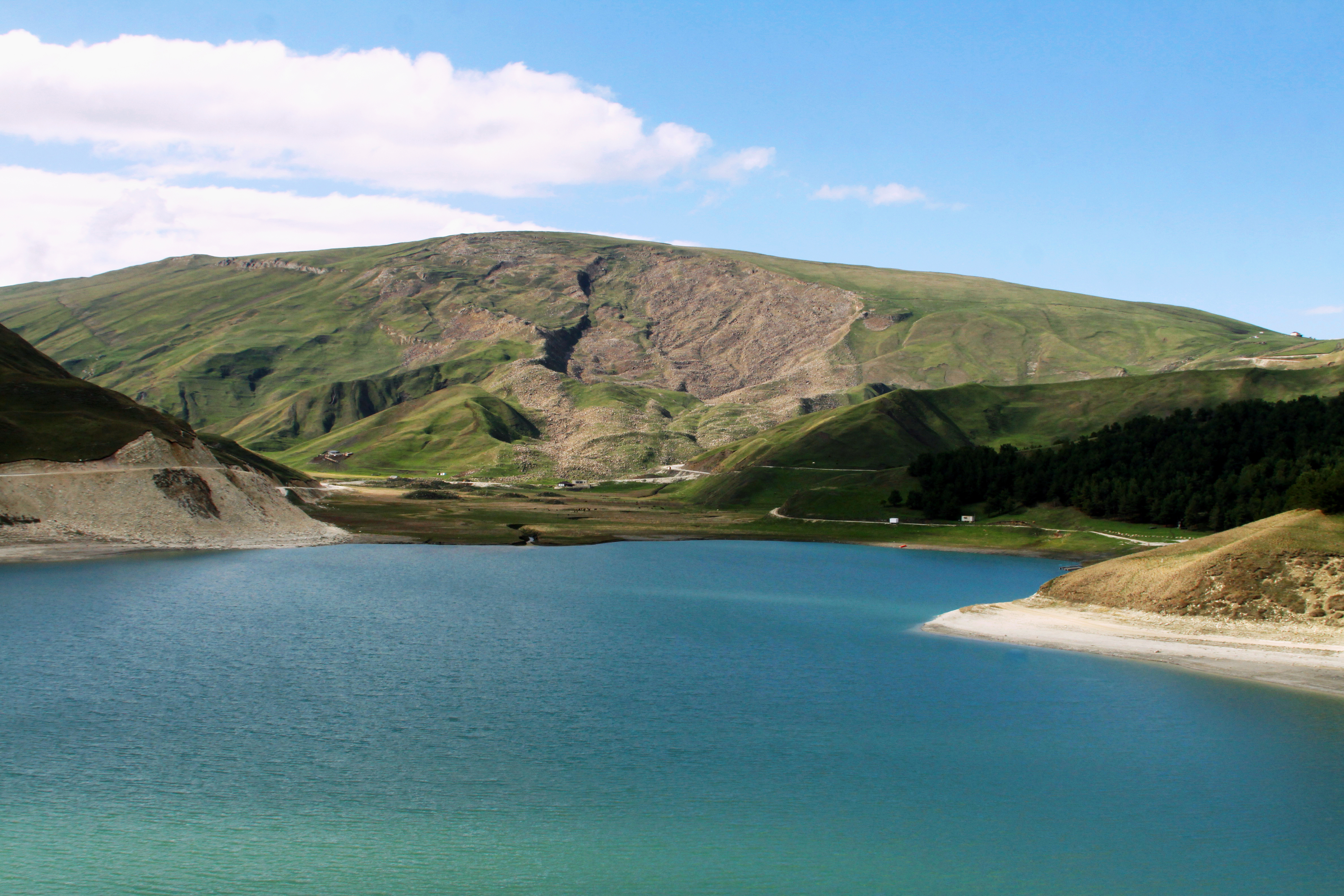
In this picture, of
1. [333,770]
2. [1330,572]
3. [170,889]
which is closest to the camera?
[170,889]

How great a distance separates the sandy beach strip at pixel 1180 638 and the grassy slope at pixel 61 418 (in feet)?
324

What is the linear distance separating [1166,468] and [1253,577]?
83.2 metres

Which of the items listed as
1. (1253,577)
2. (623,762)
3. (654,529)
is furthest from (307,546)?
(1253,577)

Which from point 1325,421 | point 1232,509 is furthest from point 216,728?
point 1325,421

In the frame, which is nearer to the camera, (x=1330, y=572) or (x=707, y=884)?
(x=707, y=884)

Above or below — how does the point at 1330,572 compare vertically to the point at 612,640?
above

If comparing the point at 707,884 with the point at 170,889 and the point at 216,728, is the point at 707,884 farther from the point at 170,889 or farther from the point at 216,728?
the point at 216,728

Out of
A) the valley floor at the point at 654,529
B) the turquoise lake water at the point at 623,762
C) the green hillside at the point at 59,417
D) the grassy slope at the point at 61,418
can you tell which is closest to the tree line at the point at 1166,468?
the valley floor at the point at 654,529

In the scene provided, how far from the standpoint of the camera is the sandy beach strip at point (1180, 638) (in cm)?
5622

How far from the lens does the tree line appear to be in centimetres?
12975

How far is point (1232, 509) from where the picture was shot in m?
Result: 127

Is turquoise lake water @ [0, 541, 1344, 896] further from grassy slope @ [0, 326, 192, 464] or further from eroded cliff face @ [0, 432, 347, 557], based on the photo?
grassy slope @ [0, 326, 192, 464]

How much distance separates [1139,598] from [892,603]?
21225 mm

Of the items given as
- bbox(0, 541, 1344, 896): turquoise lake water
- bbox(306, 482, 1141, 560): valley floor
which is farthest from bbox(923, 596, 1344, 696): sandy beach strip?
bbox(306, 482, 1141, 560): valley floor
